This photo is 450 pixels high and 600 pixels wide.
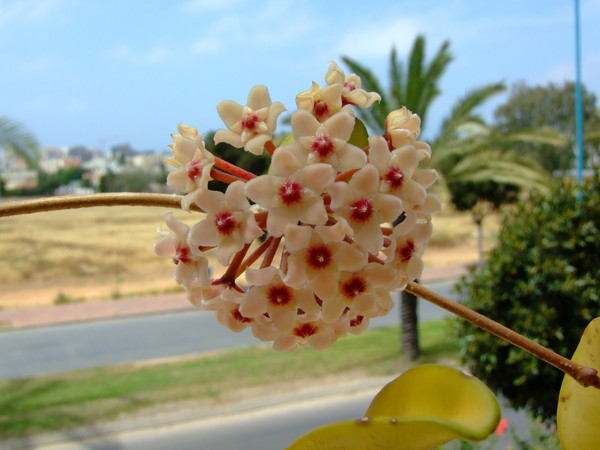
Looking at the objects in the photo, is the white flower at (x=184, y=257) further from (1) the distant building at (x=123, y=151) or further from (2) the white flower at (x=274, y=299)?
(1) the distant building at (x=123, y=151)

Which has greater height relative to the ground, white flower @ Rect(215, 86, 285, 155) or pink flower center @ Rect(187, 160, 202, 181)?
white flower @ Rect(215, 86, 285, 155)

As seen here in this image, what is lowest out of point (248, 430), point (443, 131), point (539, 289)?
point (248, 430)

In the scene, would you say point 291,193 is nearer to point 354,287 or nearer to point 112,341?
point 354,287

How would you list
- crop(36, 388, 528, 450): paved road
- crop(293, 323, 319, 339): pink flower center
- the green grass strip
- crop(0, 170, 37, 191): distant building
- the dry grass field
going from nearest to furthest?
crop(293, 323, 319, 339): pink flower center, crop(36, 388, 528, 450): paved road, the green grass strip, the dry grass field, crop(0, 170, 37, 191): distant building

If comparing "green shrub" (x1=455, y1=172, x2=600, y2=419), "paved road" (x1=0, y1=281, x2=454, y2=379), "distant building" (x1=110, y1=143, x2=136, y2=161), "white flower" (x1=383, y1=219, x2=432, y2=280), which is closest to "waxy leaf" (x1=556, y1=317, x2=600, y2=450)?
"white flower" (x1=383, y1=219, x2=432, y2=280)

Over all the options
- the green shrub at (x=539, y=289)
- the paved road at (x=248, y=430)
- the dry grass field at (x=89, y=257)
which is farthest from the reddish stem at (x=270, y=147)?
the dry grass field at (x=89, y=257)

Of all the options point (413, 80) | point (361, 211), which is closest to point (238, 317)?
point (361, 211)

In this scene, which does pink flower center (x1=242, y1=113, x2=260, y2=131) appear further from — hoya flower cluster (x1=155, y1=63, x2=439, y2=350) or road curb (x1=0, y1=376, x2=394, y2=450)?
road curb (x1=0, y1=376, x2=394, y2=450)
